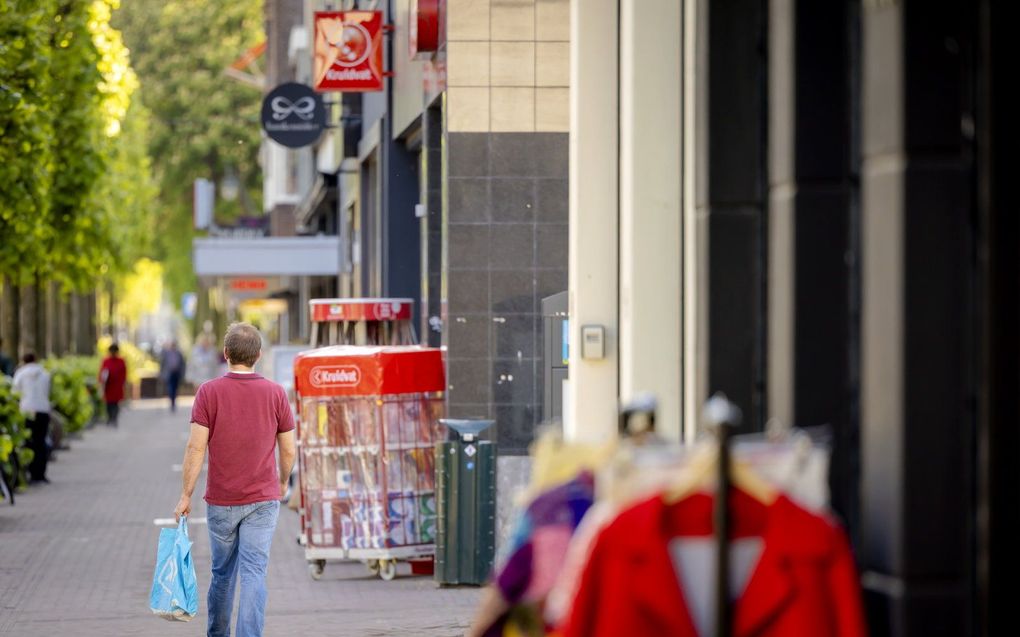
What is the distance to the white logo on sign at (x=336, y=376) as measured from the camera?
13.4 metres

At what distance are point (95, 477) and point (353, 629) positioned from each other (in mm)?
15009

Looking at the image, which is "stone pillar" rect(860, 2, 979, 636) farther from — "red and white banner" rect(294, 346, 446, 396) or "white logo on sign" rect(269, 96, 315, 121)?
"white logo on sign" rect(269, 96, 315, 121)

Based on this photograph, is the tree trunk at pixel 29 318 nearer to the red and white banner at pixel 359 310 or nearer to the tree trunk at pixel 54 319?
the tree trunk at pixel 54 319

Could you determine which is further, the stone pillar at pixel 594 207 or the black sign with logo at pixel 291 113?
the black sign with logo at pixel 291 113

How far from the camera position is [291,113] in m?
29.1

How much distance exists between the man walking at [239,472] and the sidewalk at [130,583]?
153 centimetres

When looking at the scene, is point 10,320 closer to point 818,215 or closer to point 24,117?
point 24,117

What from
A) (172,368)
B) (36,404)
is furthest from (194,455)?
(172,368)

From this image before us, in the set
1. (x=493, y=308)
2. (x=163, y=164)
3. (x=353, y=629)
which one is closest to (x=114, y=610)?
(x=353, y=629)

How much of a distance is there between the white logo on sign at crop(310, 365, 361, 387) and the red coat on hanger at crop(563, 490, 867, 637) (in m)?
9.02

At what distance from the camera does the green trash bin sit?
12.8 m

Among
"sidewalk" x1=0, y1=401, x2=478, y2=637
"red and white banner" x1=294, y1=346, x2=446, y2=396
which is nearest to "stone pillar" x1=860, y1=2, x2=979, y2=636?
"sidewalk" x1=0, y1=401, x2=478, y2=637

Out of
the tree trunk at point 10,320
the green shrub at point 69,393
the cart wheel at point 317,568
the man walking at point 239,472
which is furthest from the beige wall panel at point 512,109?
the green shrub at point 69,393

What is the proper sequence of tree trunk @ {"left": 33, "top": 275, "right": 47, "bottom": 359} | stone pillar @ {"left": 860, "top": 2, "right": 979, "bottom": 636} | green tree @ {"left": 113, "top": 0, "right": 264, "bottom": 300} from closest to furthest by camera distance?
stone pillar @ {"left": 860, "top": 2, "right": 979, "bottom": 636}, tree trunk @ {"left": 33, "top": 275, "right": 47, "bottom": 359}, green tree @ {"left": 113, "top": 0, "right": 264, "bottom": 300}
